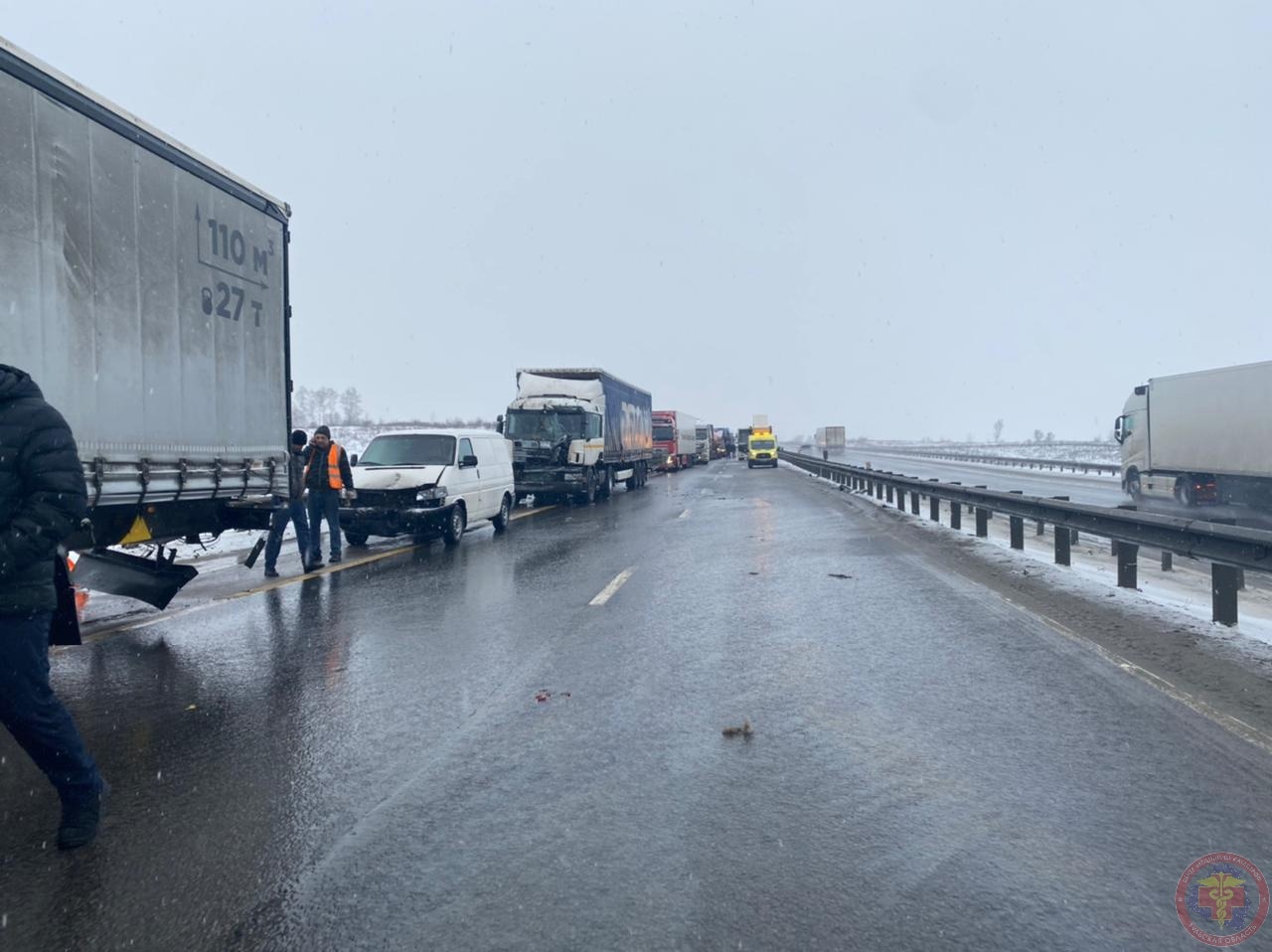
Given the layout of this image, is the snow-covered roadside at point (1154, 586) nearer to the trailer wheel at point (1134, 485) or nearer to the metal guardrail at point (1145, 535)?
the metal guardrail at point (1145, 535)

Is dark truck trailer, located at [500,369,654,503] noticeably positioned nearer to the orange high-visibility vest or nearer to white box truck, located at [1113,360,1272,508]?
the orange high-visibility vest

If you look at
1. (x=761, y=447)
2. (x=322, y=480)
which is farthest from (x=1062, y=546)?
(x=761, y=447)

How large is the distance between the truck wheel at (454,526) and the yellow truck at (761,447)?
42201mm

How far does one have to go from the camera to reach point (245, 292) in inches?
324

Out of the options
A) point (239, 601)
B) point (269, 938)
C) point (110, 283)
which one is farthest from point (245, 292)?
point (269, 938)

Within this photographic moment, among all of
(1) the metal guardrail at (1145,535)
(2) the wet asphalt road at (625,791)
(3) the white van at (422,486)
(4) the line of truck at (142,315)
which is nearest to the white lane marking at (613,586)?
(2) the wet asphalt road at (625,791)

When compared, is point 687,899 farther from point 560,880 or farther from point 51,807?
point 51,807

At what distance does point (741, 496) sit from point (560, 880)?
2331 cm

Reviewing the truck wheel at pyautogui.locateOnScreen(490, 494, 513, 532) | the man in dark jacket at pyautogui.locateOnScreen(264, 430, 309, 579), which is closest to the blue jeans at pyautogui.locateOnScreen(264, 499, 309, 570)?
the man in dark jacket at pyautogui.locateOnScreen(264, 430, 309, 579)

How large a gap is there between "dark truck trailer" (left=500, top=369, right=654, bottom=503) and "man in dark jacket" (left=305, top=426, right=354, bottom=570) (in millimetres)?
9947

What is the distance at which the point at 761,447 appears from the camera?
2211 inches

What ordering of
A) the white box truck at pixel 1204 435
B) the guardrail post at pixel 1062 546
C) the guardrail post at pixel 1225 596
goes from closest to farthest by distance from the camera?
the guardrail post at pixel 1225 596, the guardrail post at pixel 1062 546, the white box truck at pixel 1204 435

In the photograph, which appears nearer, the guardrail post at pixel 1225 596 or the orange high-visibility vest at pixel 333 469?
the guardrail post at pixel 1225 596

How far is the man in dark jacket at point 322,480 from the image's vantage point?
37.8 ft
